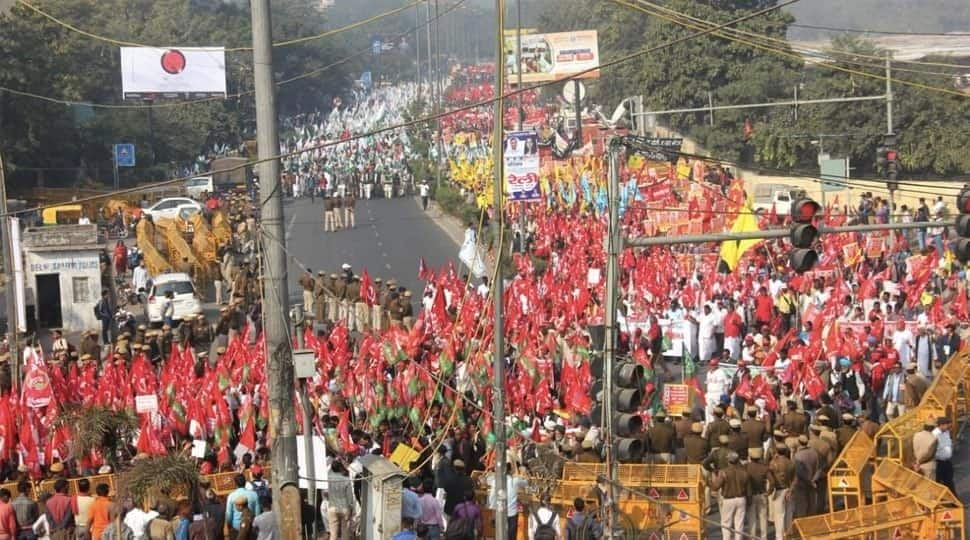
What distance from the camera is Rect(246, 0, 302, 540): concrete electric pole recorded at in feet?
49.9

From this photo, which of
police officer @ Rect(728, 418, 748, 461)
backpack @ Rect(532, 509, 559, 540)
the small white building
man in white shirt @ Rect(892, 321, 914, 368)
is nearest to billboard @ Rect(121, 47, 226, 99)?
the small white building

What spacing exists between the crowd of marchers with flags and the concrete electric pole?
4.53 feet

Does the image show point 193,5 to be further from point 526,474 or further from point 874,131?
point 526,474

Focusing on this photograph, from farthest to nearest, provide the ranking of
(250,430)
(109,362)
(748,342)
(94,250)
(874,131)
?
(874,131) < (94,250) < (748,342) < (109,362) < (250,430)

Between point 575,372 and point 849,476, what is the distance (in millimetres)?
5117

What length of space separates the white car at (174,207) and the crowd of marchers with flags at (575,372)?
71.6 feet

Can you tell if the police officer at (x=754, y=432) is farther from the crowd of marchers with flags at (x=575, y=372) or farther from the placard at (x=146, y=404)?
the placard at (x=146, y=404)

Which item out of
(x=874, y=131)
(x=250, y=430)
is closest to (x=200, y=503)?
(x=250, y=430)

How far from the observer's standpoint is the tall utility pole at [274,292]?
15203 millimetres

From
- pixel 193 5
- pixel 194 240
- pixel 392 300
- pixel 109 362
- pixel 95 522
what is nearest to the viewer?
pixel 95 522

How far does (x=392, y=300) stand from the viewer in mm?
30406

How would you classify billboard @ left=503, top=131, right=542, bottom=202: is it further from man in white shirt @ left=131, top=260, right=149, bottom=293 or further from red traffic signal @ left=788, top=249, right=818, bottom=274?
man in white shirt @ left=131, top=260, right=149, bottom=293

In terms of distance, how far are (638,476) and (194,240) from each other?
25.0m

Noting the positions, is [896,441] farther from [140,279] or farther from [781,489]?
[140,279]
